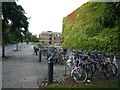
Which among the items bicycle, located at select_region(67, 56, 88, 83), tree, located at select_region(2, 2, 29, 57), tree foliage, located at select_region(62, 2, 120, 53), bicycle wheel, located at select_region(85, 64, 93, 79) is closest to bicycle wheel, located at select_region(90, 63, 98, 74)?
bicycle wheel, located at select_region(85, 64, 93, 79)

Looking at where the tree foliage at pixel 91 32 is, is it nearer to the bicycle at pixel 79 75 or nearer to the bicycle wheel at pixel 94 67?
the bicycle wheel at pixel 94 67

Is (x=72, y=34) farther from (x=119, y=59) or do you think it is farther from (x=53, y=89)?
(x=53, y=89)

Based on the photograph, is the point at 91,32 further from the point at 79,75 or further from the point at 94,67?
the point at 79,75

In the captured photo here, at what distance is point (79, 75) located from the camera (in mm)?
11102

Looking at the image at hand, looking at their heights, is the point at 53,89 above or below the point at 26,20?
below

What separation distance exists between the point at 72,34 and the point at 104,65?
1521 cm

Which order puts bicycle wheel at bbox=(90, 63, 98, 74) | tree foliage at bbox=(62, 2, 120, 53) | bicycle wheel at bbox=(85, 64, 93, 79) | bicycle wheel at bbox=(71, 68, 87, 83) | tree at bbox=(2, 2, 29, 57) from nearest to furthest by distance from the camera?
bicycle wheel at bbox=(71, 68, 87, 83), bicycle wheel at bbox=(85, 64, 93, 79), bicycle wheel at bbox=(90, 63, 98, 74), tree foliage at bbox=(62, 2, 120, 53), tree at bbox=(2, 2, 29, 57)

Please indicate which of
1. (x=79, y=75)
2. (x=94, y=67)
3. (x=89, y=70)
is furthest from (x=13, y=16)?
(x=79, y=75)

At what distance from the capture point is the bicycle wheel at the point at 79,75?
36.4 feet

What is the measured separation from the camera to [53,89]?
30.6 ft

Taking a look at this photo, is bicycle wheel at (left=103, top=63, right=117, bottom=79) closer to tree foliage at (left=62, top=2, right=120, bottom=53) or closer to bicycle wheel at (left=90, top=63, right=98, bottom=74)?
bicycle wheel at (left=90, top=63, right=98, bottom=74)

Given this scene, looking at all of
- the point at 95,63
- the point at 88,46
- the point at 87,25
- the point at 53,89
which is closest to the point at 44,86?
the point at 53,89

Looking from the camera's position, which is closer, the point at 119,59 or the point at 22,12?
the point at 119,59

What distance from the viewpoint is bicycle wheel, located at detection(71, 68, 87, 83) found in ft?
36.4
